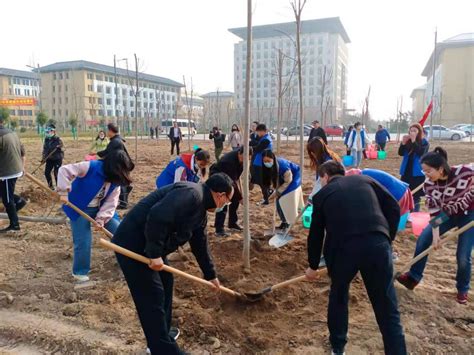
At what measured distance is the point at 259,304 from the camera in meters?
3.53

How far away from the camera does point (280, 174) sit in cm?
522

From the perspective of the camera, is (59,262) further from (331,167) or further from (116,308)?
(331,167)

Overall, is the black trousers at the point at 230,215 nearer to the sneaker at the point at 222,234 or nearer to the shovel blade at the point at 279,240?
the sneaker at the point at 222,234

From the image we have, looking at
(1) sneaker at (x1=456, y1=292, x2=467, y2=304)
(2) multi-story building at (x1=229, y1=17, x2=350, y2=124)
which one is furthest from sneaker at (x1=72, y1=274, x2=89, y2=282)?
(2) multi-story building at (x1=229, y1=17, x2=350, y2=124)

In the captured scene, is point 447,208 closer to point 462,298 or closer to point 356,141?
point 462,298

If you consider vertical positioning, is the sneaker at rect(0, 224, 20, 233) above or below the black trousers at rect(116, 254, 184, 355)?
below

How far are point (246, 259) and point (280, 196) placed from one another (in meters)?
1.46

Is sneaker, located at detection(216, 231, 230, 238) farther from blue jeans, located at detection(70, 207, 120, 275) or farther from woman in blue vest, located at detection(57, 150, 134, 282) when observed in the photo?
blue jeans, located at detection(70, 207, 120, 275)

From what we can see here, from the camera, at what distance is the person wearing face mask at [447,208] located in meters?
3.30

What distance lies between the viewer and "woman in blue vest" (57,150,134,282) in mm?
3709

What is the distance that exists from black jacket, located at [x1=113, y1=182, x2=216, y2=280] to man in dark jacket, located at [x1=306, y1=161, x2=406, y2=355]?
76cm

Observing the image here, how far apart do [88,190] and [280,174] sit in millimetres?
2433

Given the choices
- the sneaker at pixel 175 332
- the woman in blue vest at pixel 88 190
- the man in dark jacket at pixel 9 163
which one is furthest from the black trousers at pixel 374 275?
the man in dark jacket at pixel 9 163

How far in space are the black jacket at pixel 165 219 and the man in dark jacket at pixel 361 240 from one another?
76cm
